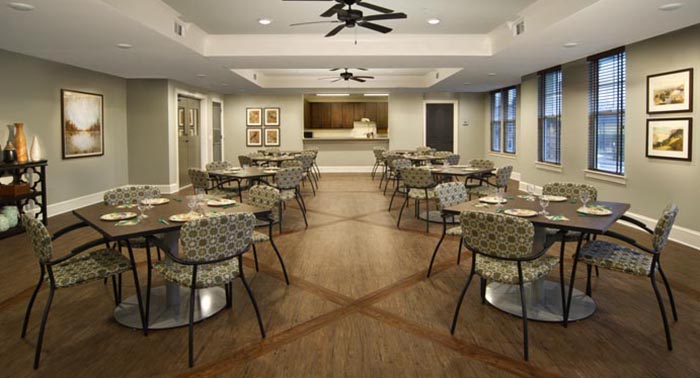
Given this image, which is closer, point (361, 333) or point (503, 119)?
point (361, 333)

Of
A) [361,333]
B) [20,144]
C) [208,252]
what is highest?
[20,144]

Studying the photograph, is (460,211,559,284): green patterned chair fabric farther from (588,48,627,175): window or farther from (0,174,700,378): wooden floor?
(588,48,627,175): window

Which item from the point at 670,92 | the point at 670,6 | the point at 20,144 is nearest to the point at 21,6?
the point at 20,144

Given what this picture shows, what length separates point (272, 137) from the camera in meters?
Answer: 14.0

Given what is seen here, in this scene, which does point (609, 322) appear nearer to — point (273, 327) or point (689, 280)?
point (689, 280)

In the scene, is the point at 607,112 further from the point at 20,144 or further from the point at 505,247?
the point at 20,144

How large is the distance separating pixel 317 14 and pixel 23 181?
4.46 metres

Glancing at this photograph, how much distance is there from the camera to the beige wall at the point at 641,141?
17.1 ft

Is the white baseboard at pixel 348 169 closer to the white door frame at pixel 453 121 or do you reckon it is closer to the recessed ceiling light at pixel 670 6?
the white door frame at pixel 453 121

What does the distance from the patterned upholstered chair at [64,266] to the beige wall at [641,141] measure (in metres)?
5.72

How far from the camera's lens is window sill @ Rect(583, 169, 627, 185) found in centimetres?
637

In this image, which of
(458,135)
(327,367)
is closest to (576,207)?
(327,367)

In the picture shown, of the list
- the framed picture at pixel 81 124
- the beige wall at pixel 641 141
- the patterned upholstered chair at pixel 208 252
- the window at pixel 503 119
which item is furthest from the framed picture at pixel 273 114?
the patterned upholstered chair at pixel 208 252

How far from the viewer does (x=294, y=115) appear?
45.4 feet
